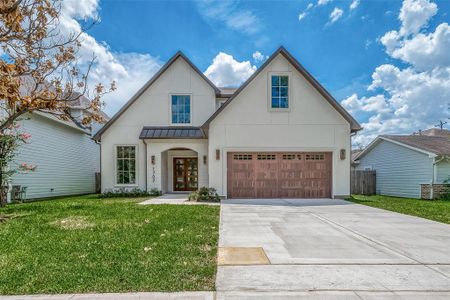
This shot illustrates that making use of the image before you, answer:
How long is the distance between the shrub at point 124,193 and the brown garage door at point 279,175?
5051 mm

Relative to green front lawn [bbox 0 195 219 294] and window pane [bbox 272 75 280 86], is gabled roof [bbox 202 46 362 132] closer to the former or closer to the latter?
window pane [bbox 272 75 280 86]

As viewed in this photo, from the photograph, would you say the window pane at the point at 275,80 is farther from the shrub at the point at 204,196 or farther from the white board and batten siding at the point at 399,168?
the white board and batten siding at the point at 399,168

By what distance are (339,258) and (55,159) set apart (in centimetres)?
1716

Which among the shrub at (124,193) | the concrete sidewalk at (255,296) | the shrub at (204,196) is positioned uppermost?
the concrete sidewalk at (255,296)

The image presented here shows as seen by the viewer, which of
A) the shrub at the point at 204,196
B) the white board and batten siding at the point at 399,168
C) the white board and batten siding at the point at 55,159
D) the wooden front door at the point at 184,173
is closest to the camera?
the shrub at the point at 204,196

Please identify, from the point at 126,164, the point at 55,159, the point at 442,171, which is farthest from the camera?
the point at 55,159

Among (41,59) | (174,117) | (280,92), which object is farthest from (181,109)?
(41,59)

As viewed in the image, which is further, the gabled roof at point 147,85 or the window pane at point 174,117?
the window pane at point 174,117

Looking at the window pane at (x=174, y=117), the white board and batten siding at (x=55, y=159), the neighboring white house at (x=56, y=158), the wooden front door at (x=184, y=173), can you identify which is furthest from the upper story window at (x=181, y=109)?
the white board and batten siding at (x=55, y=159)

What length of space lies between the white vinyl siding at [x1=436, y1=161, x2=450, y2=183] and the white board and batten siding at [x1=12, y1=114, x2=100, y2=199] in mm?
21672

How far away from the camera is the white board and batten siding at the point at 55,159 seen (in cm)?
1515

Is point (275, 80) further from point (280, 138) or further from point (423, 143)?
point (423, 143)

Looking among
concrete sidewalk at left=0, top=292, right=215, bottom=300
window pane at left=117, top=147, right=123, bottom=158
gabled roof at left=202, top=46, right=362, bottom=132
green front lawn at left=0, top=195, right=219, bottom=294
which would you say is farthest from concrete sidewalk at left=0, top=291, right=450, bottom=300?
window pane at left=117, top=147, right=123, bottom=158

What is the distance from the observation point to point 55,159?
17.5 metres
